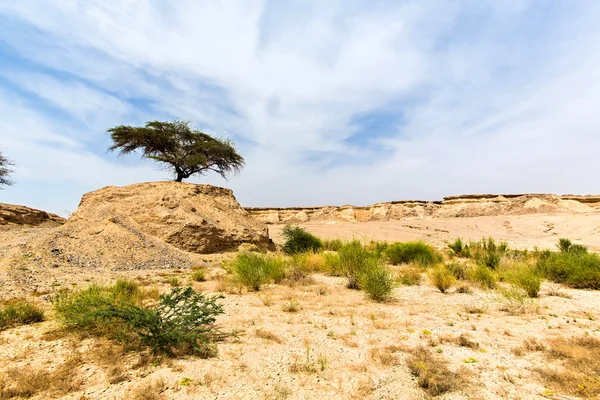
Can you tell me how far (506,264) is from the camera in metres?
9.12

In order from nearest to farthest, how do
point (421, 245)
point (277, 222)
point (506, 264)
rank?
1. point (506, 264)
2. point (421, 245)
3. point (277, 222)

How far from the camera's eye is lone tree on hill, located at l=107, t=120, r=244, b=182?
15406 mm

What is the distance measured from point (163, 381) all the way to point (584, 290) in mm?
7926

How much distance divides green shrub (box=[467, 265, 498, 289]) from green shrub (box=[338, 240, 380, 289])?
219 cm

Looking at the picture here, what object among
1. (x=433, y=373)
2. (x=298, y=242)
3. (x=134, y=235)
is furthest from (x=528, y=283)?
(x=134, y=235)

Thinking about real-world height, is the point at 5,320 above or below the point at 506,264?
above

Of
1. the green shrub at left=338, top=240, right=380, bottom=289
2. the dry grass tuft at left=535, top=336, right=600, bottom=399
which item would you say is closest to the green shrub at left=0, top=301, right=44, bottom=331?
the green shrub at left=338, top=240, right=380, bottom=289

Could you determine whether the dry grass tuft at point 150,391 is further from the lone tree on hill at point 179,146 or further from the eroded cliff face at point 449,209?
the eroded cliff face at point 449,209

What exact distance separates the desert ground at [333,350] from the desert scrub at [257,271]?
0.20 metres

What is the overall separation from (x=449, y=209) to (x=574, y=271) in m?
31.1

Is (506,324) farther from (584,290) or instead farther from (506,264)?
(506,264)

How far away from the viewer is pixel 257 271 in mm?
6473

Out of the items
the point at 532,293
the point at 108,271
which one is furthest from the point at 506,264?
the point at 108,271

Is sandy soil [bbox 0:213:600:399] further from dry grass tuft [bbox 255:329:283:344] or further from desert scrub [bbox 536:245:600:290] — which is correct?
desert scrub [bbox 536:245:600:290]
